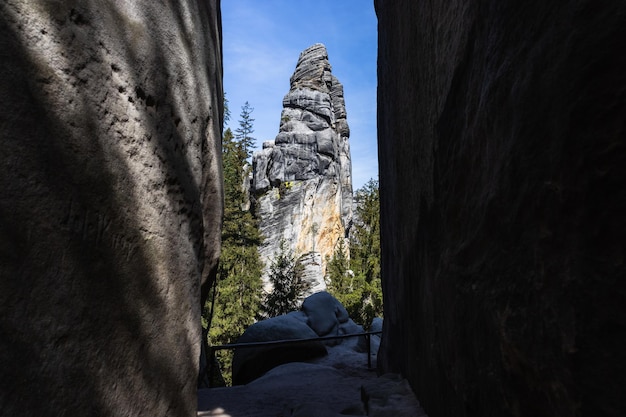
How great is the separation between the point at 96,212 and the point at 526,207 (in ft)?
4.32

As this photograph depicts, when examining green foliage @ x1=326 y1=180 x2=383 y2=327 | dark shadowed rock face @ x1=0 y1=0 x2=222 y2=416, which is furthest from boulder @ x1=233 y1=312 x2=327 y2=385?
green foliage @ x1=326 y1=180 x2=383 y2=327

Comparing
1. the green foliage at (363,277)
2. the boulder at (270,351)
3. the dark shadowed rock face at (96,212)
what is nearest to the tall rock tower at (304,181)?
the green foliage at (363,277)

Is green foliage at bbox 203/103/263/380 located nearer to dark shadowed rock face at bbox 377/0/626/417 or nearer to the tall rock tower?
Result: the tall rock tower

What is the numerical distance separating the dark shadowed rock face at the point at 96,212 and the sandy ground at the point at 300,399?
1334 millimetres

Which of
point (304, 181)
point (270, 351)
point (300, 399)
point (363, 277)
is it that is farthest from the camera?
point (304, 181)

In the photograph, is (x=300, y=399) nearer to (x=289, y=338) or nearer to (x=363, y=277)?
(x=289, y=338)

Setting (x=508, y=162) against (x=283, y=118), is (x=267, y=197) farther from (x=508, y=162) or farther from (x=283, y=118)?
(x=508, y=162)

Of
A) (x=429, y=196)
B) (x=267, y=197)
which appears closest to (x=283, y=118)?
(x=267, y=197)

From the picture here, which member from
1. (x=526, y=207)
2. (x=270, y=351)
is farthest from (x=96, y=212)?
(x=270, y=351)

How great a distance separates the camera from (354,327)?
1307 centimetres

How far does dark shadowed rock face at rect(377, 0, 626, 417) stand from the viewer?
0.81m

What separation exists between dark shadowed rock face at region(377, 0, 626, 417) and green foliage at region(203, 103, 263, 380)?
17.0 m

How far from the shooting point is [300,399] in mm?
3742

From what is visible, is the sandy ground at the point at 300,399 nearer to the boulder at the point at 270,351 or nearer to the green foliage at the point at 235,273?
the boulder at the point at 270,351
